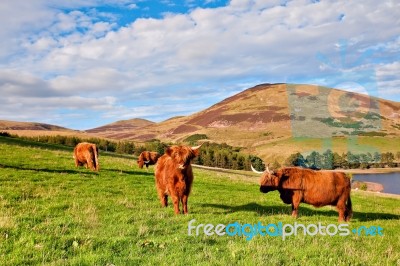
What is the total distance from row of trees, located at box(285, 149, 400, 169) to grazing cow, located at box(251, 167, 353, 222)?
227 ft

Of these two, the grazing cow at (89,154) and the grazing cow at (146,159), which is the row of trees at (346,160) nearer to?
the grazing cow at (146,159)

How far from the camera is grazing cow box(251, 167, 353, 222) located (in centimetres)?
1290

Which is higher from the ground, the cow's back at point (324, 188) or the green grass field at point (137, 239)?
the cow's back at point (324, 188)

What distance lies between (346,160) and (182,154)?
95.1 meters

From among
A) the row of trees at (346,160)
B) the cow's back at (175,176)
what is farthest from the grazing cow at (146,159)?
the row of trees at (346,160)

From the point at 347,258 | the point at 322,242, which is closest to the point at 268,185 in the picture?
the point at 322,242

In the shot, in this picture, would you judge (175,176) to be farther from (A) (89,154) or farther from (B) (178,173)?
(A) (89,154)

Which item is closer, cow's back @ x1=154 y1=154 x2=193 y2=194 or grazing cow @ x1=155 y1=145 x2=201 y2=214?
grazing cow @ x1=155 y1=145 x2=201 y2=214

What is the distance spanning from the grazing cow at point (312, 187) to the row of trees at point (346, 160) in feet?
227

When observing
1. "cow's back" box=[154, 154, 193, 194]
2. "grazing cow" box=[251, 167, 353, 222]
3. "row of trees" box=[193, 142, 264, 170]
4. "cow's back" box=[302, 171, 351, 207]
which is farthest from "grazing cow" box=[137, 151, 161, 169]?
"row of trees" box=[193, 142, 264, 170]

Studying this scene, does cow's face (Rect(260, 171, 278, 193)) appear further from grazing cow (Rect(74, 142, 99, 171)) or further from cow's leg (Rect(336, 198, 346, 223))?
grazing cow (Rect(74, 142, 99, 171))

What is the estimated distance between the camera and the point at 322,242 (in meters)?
8.81

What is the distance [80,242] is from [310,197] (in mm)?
8729

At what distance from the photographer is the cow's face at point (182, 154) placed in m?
11.0
